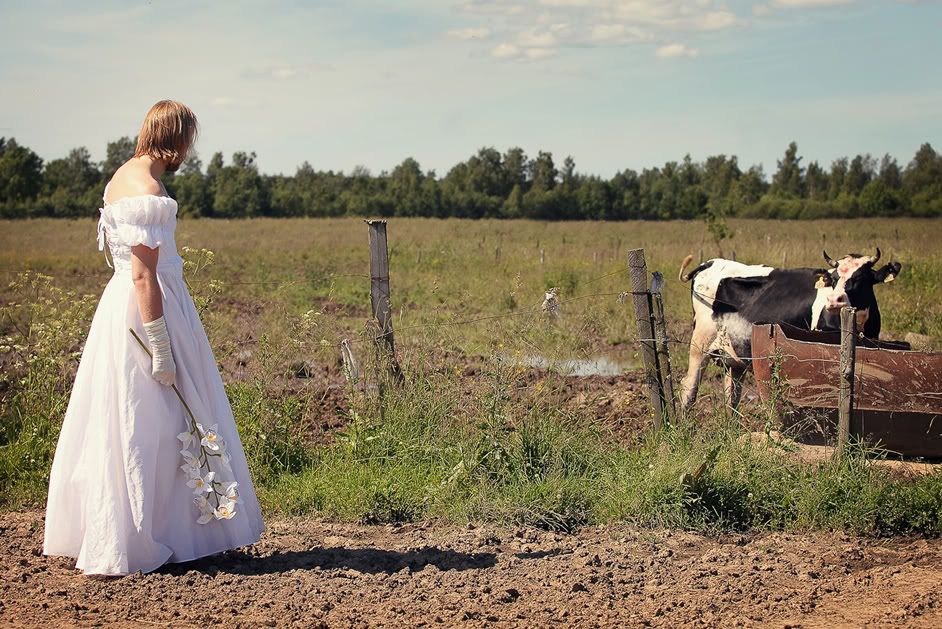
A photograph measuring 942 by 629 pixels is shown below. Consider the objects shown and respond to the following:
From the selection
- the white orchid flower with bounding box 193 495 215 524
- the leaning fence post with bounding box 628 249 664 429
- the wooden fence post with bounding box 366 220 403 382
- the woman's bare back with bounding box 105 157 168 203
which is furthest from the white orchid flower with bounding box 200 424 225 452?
the leaning fence post with bounding box 628 249 664 429

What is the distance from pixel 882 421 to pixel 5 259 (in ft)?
85.9

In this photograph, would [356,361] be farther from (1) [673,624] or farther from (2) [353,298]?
(2) [353,298]

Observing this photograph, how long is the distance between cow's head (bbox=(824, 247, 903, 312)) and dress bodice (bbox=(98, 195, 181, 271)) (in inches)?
244

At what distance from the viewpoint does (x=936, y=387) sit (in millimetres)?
6727

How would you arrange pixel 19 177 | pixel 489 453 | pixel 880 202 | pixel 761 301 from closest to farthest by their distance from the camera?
pixel 489 453, pixel 761 301, pixel 880 202, pixel 19 177

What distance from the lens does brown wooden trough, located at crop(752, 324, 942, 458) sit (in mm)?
6738

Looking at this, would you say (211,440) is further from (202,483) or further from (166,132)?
(166,132)

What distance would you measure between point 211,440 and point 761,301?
6.01 meters

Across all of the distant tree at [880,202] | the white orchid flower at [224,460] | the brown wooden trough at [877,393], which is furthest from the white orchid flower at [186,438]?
the distant tree at [880,202]

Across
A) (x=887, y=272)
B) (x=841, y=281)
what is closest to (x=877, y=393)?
(x=841, y=281)

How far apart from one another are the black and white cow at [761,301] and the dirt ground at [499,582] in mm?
3494

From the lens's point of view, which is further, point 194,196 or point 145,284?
point 194,196

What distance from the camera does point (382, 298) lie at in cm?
692

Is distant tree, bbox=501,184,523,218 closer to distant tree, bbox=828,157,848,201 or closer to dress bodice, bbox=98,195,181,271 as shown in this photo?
distant tree, bbox=828,157,848,201
